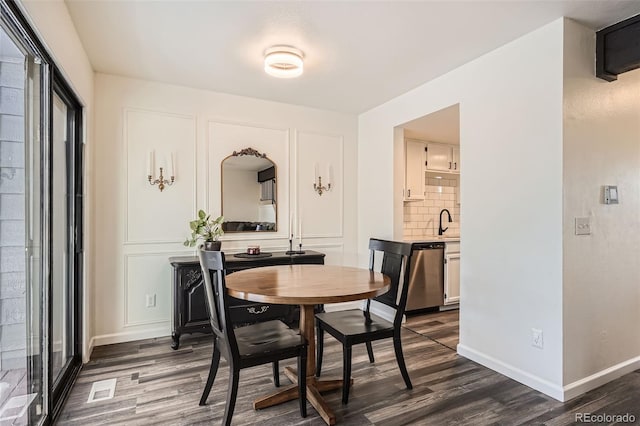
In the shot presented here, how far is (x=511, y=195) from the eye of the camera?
2.57m

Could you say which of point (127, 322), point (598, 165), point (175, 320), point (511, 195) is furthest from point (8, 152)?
point (598, 165)

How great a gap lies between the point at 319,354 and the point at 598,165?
2.33 metres

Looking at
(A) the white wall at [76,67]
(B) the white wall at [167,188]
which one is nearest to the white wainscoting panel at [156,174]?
(B) the white wall at [167,188]

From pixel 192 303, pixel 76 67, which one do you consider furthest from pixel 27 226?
pixel 192 303

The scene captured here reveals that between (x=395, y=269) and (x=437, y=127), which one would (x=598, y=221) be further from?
(x=437, y=127)

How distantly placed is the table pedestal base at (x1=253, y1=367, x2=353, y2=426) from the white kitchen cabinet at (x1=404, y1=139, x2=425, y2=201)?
9.00 feet

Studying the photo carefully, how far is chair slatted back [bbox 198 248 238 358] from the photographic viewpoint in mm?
1846

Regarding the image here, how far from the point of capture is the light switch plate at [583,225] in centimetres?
232

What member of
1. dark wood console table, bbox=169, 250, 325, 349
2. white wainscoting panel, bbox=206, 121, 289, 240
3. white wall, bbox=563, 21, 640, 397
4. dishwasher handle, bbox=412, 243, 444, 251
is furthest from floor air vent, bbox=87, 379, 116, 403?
dishwasher handle, bbox=412, 243, 444, 251

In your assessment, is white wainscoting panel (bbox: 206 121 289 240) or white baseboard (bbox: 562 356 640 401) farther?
white wainscoting panel (bbox: 206 121 289 240)

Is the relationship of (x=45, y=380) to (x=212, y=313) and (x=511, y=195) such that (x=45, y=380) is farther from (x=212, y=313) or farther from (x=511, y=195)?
(x=511, y=195)

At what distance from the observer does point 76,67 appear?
251 centimetres

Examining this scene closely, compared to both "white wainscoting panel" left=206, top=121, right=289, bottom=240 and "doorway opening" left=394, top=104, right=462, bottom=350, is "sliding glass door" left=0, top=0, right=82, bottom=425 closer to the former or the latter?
"white wainscoting panel" left=206, top=121, right=289, bottom=240

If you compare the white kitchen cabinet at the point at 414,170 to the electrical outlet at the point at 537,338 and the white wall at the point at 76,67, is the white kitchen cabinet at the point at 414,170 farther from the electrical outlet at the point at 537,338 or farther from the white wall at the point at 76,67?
the white wall at the point at 76,67
